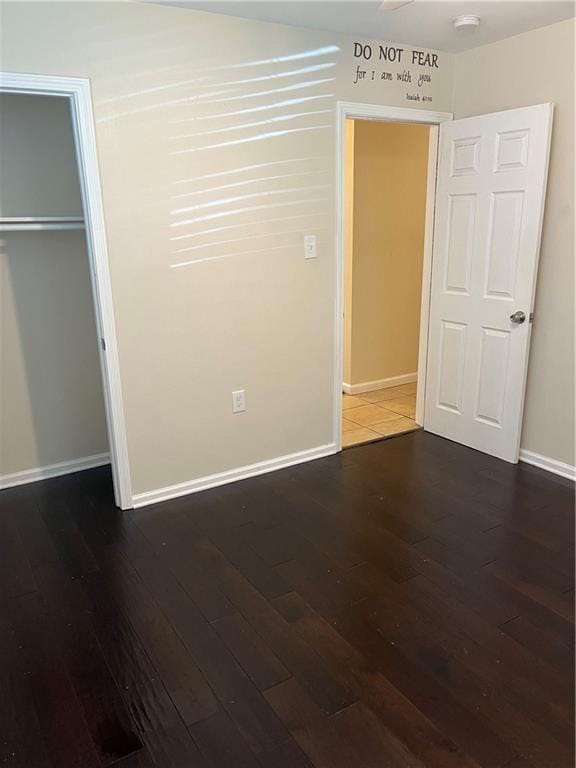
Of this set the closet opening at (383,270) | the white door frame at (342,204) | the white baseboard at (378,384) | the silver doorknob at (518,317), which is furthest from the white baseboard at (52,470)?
the silver doorknob at (518,317)

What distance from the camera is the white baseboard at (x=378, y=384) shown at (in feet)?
16.0

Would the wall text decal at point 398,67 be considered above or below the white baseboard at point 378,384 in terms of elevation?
above

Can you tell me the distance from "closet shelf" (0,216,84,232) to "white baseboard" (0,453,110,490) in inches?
53.7

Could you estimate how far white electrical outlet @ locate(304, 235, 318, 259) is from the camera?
3.18 m

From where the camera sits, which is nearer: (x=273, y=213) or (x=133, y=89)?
(x=133, y=89)

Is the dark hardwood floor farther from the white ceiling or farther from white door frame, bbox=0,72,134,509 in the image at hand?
the white ceiling

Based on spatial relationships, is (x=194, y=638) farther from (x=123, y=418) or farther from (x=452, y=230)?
(x=452, y=230)

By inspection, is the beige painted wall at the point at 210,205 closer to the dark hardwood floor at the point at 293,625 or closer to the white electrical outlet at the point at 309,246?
the white electrical outlet at the point at 309,246

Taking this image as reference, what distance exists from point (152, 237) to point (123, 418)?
2.98 feet

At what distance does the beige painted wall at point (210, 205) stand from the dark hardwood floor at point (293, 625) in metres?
0.43

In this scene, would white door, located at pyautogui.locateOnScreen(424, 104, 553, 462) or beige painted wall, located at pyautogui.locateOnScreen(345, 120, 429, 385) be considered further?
beige painted wall, located at pyautogui.locateOnScreen(345, 120, 429, 385)

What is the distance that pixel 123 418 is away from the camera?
285cm

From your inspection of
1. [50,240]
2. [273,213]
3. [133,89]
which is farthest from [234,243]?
[50,240]

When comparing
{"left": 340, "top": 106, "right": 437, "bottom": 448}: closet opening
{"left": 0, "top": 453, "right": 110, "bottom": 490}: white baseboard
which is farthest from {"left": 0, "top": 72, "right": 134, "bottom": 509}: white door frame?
{"left": 340, "top": 106, "right": 437, "bottom": 448}: closet opening
